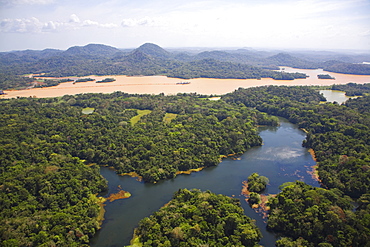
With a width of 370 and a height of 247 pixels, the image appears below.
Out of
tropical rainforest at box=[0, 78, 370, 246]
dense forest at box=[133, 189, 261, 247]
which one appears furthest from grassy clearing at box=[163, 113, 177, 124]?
dense forest at box=[133, 189, 261, 247]

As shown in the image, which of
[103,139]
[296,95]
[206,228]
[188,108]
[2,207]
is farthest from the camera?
[296,95]

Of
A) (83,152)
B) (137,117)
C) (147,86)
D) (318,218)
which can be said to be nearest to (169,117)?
(137,117)

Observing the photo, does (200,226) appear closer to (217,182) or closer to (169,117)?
(217,182)

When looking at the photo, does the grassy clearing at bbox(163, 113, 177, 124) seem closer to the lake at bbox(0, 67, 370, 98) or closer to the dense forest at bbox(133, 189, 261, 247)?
the lake at bbox(0, 67, 370, 98)

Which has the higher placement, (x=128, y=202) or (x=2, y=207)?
(x=2, y=207)

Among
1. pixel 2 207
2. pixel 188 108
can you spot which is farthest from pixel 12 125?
pixel 188 108

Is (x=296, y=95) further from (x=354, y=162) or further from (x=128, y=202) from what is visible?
(x=128, y=202)

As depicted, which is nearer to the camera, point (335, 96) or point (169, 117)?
point (169, 117)
